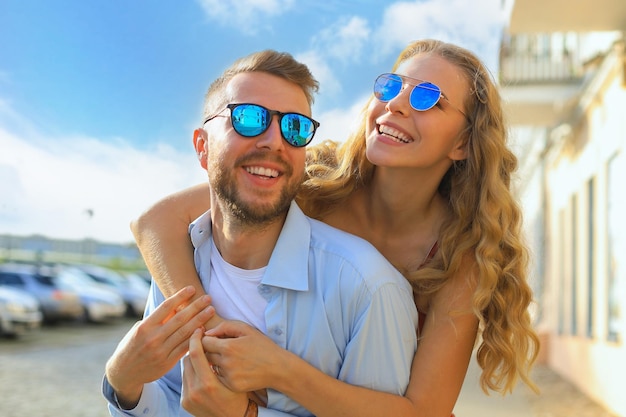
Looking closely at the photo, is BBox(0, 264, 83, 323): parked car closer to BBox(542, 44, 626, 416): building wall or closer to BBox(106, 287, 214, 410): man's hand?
BBox(542, 44, 626, 416): building wall

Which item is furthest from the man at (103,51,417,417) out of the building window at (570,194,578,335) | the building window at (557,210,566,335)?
the building window at (557,210,566,335)

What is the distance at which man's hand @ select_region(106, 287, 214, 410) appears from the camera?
252 cm

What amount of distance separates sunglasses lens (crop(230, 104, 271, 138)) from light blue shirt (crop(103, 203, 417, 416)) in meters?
0.39

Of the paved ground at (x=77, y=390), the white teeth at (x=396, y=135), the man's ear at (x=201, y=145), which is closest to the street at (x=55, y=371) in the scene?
the paved ground at (x=77, y=390)

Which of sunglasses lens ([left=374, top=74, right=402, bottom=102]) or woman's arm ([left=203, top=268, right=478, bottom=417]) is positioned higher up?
sunglasses lens ([left=374, top=74, right=402, bottom=102])

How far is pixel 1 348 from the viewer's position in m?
17.2

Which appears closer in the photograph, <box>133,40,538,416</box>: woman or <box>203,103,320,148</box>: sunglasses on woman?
<box>203,103,320,148</box>: sunglasses on woman

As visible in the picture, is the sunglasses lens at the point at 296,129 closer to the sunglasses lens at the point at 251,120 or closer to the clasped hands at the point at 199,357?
the sunglasses lens at the point at 251,120

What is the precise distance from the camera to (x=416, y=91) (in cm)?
318

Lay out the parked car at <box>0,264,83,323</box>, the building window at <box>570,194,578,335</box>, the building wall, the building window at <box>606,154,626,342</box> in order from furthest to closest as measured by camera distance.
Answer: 1. the parked car at <box>0,264,83,323</box>
2. the building window at <box>570,194,578,335</box>
3. the building wall
4. the building window at <box>606,154,626,342</box>

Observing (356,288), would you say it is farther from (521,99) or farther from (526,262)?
(521,99)

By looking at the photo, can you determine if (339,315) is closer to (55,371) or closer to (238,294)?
(238,294)

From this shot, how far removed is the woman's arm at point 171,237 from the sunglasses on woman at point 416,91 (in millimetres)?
911

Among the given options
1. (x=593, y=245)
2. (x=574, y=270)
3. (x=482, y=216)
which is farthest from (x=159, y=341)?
(x=574, y=270)
